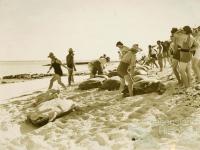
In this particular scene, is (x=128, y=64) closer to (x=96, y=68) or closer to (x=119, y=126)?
(x=119, y=126)

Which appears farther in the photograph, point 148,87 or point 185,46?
point 148,87

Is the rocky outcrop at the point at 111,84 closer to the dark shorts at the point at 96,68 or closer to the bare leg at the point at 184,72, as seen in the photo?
the bare leg at the point at 184,72

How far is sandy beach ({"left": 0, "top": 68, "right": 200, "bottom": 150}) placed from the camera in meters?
7.09

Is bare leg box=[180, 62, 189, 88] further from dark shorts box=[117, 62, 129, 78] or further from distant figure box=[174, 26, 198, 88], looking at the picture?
dark shorts box=[117, 62, 129, 78]

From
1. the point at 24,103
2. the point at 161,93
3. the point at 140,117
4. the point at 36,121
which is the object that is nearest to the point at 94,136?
the point at 140,117

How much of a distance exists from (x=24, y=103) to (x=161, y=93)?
464cm

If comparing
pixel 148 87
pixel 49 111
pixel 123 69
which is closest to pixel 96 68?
pixel 148 87

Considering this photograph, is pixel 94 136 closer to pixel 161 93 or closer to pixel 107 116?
pixel 107 116

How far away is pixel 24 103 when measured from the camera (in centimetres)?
1223

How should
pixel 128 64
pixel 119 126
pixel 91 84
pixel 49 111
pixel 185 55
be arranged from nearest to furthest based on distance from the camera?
pixel 119 126, pixel 49 111, pixel 185 55, pixel 128 64, pixel 91 84

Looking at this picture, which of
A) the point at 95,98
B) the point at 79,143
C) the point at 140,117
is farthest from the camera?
the point at 95,98

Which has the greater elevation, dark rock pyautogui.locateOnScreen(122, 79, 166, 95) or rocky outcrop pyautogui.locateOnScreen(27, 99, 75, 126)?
dark rock pyautogui.locateOnScreen(122, 79, 166, 95)

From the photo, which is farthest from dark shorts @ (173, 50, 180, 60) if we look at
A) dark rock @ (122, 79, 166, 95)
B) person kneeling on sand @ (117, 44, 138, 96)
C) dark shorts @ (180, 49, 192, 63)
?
person kneeling on sand @ (117, 44, 138, 96)

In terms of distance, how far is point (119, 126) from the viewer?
26.4 ft
